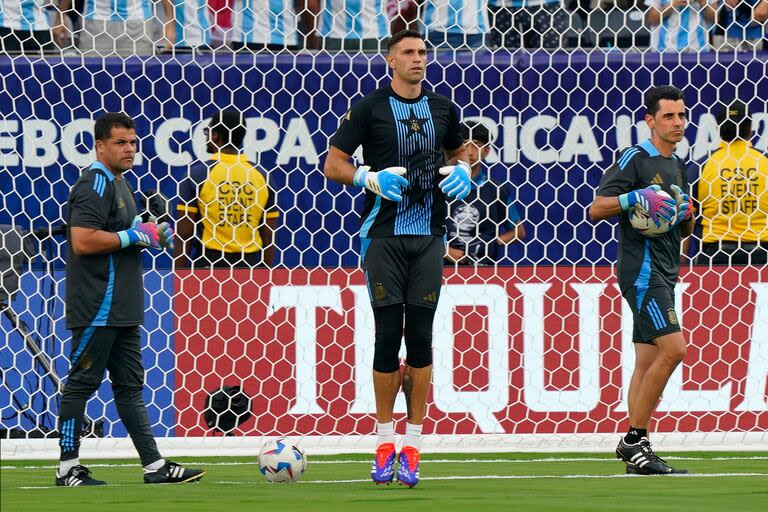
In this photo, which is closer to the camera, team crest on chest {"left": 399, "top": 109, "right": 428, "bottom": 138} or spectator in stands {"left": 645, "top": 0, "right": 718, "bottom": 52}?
team crest on chest {"left": 399, "top": 109, "right": 428, "bottom": 138}

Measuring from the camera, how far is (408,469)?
570cm

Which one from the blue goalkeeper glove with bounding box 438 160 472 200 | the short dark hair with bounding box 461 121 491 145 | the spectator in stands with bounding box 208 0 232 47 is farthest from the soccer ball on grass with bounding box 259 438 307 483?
the spectator in stands with bounding box 208 0 232 47

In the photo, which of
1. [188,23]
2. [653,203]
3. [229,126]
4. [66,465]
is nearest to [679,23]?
[229,126]

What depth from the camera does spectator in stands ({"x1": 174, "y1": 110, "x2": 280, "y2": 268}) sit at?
8781 millimetres

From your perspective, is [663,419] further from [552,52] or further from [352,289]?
[552,52]

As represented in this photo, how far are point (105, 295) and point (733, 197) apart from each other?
14.1ft

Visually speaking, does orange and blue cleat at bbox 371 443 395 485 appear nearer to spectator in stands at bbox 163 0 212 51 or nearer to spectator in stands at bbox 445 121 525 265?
spectator in stands at bbox 445 121 525 265

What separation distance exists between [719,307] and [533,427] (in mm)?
1251

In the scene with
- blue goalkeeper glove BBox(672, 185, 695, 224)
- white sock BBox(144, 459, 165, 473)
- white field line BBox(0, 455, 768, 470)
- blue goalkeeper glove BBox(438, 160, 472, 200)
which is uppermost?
blue goalkeeper glove BBox(438, 160, 472, 200)

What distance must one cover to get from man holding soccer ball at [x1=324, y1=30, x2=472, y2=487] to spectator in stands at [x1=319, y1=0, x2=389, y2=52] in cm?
414

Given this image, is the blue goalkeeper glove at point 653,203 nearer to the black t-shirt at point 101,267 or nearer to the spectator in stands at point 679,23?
the black t-shirt at point 101,267

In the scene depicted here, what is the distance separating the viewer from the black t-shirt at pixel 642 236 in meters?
6.39

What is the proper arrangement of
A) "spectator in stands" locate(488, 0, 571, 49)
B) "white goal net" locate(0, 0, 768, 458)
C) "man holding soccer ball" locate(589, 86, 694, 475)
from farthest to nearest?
"spectator in stands" locate(488, 0, 571, 49), "white goal net" locate(0, 0, 768, 458), "man holding soccer ball" locate(589, 86, 694, 475)

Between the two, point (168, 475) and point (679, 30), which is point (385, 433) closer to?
point (168, 475)
